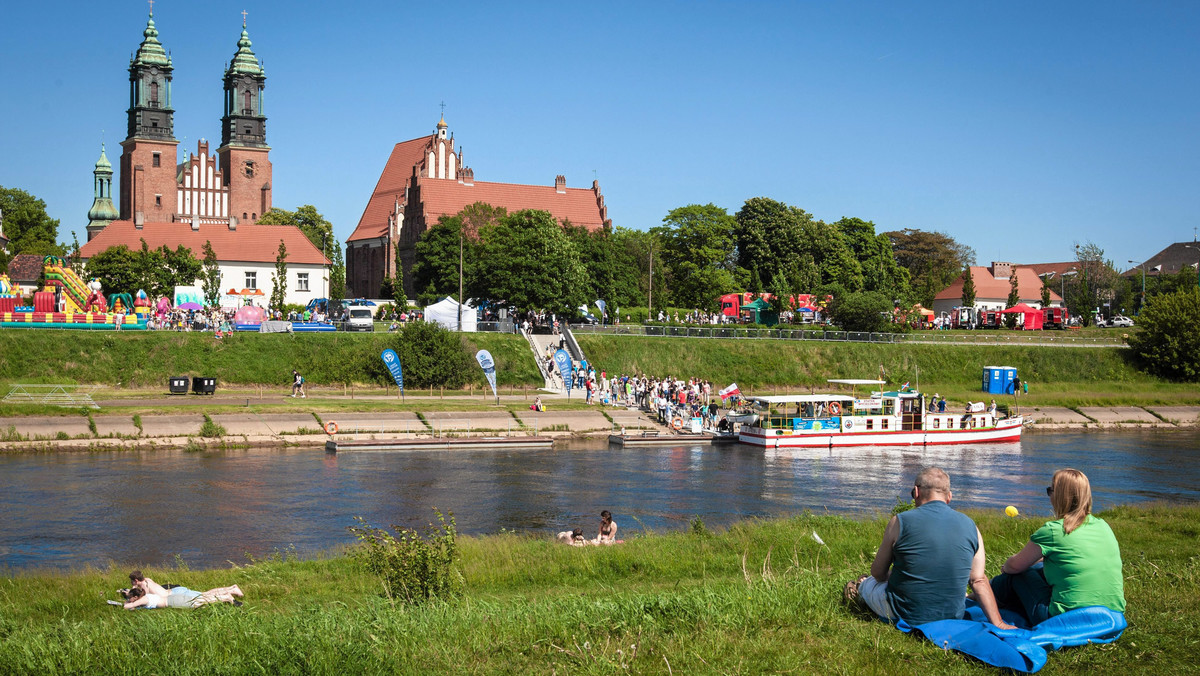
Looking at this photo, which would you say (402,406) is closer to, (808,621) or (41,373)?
(41,373)

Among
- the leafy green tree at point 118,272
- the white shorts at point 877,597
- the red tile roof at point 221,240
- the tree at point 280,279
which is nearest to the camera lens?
the white shorts at point 877,597

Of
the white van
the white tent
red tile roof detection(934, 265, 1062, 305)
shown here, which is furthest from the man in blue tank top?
red tile roof detection(934, 265, 1062, 305)

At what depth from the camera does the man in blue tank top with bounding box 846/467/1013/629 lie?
26.9ft

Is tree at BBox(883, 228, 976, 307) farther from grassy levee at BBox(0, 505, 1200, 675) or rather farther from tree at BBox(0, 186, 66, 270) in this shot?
grassy levee at BBox(0, 505, 1200, 675)

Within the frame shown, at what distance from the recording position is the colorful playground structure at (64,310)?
50.9m

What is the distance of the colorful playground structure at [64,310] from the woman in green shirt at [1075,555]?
170ft

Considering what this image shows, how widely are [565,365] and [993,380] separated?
27489mm

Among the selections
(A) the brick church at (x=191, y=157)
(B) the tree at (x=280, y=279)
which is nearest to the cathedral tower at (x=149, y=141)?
(A) the brick church at (x=191, y=157)

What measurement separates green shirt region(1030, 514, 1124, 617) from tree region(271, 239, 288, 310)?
213 ft

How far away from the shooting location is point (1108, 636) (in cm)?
813

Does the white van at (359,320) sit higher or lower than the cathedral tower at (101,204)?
lower

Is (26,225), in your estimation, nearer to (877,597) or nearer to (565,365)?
(565,365)

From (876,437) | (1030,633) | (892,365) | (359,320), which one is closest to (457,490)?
(876,437)

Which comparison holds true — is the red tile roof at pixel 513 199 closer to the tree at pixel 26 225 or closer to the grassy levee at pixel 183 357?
the tree at pixel 26 225
